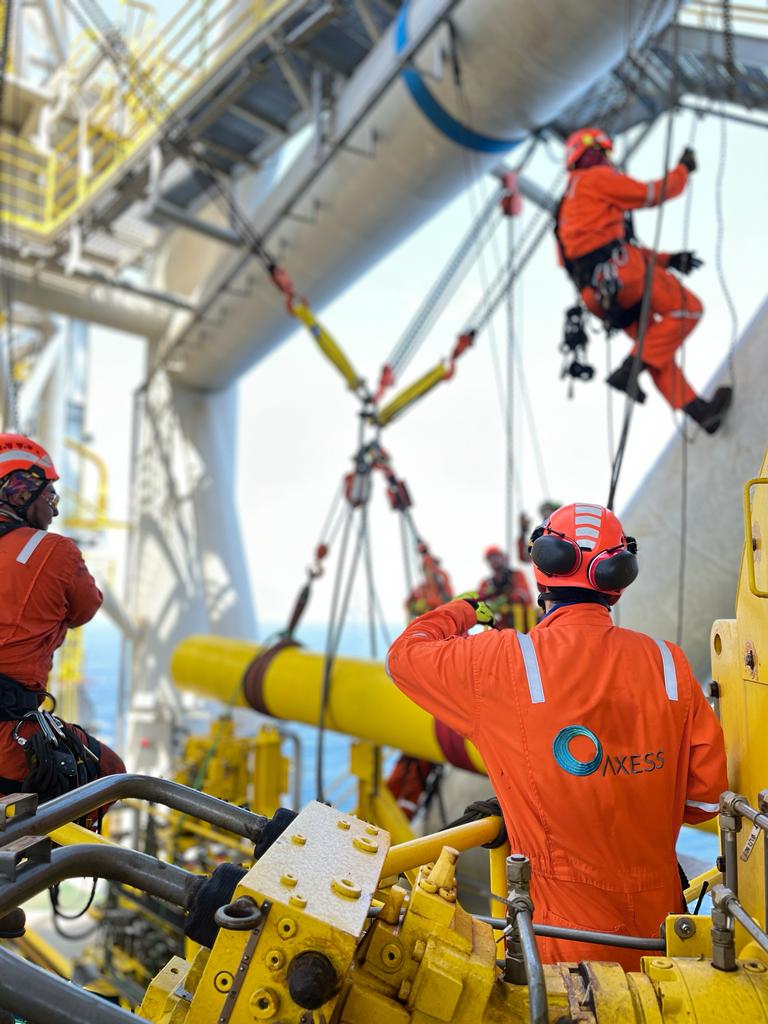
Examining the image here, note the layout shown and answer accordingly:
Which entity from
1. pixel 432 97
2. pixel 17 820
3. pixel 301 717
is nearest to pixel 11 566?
pixel 17 820

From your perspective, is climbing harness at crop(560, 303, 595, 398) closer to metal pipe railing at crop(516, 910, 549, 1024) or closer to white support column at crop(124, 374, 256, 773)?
metal pipe railing at crop(516, 910, 549, 1024)

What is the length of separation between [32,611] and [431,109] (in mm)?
5548

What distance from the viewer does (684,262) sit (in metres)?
4.70

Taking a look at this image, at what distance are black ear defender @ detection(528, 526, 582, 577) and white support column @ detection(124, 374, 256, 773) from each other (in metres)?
10.9

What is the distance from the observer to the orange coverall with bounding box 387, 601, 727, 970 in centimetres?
194

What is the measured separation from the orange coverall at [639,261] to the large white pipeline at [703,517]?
279mm

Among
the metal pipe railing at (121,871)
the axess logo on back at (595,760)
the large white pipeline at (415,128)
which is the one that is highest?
the large white pipeline at (415,128)

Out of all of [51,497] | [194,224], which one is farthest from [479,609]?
[194,224]

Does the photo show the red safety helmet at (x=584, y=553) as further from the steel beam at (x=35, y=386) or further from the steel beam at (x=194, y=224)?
the steel beam at (x=35, y=386)

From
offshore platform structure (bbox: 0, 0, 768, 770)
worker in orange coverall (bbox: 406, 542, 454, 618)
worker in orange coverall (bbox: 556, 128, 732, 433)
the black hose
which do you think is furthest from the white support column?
the black hose

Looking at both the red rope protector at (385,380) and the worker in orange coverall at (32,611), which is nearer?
the worker in orange coverall at (32,611)

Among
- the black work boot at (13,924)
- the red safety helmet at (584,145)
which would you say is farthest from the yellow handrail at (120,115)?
the black work boot at (13,924)

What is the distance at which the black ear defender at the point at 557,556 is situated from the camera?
2.12 m

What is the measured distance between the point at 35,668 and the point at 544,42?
5.16m
